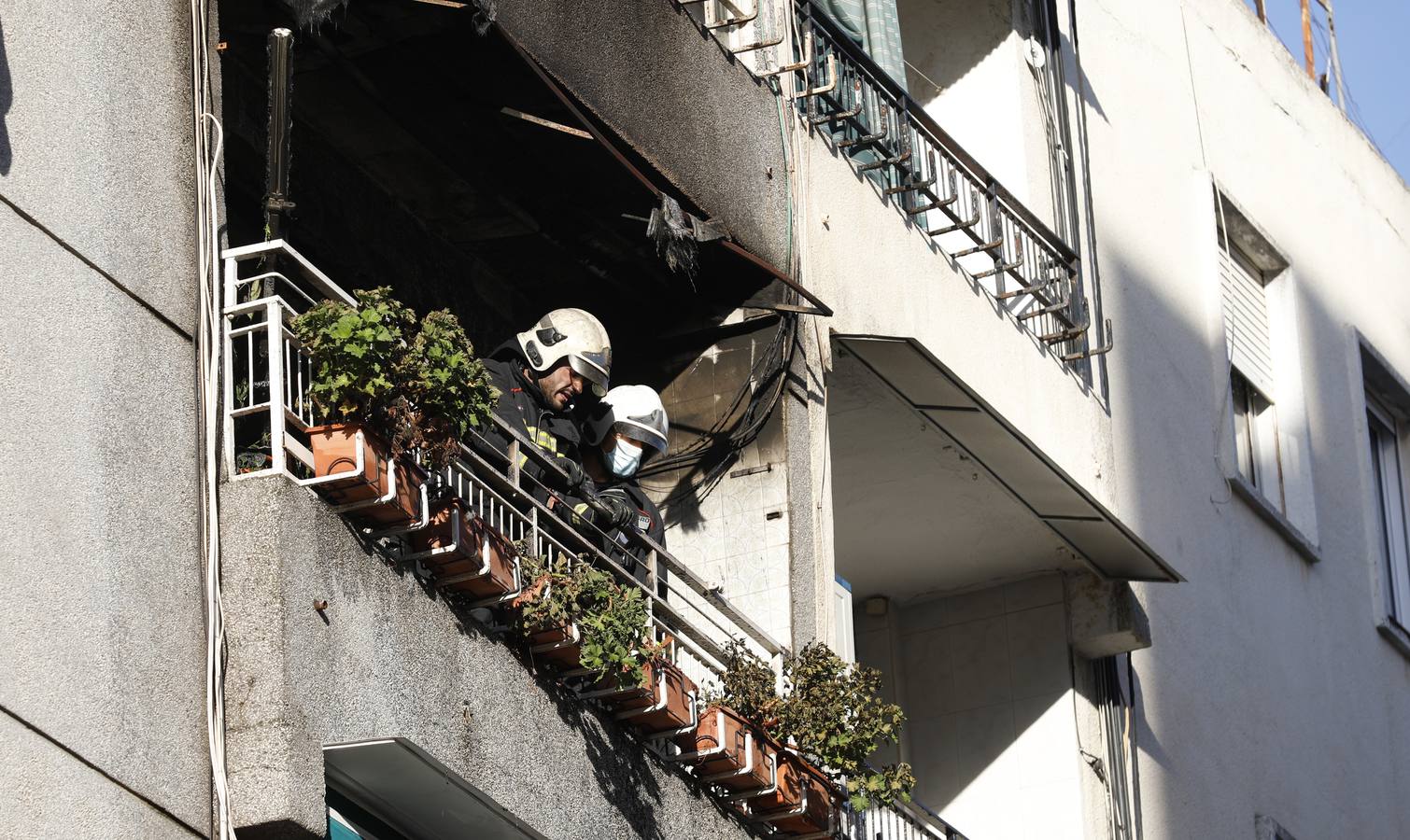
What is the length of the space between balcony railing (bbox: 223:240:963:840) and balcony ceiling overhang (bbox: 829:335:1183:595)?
82.0 inches

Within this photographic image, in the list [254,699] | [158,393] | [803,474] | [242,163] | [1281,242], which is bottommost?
[254,699]

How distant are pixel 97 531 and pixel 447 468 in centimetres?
188

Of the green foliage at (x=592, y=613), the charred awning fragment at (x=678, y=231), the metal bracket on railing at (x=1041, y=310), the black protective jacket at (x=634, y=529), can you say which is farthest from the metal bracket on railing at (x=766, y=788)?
the metal bracket on railing at (x=1041, y=310)

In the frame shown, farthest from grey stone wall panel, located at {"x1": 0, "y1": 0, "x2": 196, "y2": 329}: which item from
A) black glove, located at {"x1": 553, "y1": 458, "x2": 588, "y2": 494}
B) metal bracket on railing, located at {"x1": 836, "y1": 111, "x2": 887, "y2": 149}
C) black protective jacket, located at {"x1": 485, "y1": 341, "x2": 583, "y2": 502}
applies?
metal bracket on railing, located at {"x1": 836, "y1": 111, "x2": 887, "y2": 149}

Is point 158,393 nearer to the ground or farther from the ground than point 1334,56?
nearer to the ground

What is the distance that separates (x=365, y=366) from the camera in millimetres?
9242

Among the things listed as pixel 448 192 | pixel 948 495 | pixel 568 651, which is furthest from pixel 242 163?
pixel 948 495

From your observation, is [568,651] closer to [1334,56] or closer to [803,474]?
[803,474]

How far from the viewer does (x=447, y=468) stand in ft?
32.6

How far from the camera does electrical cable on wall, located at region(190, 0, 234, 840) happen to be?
28.0 feet

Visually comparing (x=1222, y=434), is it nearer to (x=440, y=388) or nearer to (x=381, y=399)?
(x=440, y=388)

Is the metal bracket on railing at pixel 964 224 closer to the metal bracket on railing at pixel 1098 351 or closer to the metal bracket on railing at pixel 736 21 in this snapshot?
the metal bracket on railing at pixel 1098 351

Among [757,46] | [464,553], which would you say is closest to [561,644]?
[464,553]

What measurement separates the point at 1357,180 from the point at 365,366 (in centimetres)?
1675
